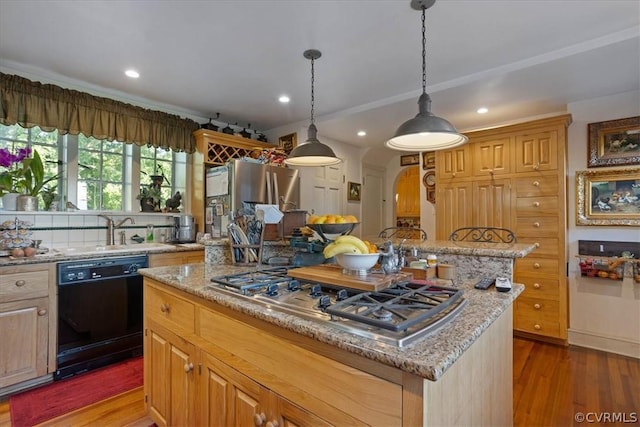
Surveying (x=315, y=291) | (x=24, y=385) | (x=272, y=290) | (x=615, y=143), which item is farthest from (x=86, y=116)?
(x=615, y=143)

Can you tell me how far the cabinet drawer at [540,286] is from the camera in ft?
9.66

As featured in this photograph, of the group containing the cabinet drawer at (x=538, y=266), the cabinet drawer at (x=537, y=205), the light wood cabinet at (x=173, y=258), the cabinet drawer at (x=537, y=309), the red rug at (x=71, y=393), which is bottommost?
the red rug at (x=71, y=393)

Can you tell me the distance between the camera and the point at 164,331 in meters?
1.56

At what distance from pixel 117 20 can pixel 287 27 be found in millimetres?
1057

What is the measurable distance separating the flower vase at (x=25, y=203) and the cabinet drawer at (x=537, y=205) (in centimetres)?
437

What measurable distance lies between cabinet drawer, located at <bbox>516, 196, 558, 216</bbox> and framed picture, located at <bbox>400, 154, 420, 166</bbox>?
98.8 inches

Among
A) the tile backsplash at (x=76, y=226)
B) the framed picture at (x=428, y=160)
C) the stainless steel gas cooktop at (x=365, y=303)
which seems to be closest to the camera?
the stainless steel gas cooktop at (x=365, y=303)

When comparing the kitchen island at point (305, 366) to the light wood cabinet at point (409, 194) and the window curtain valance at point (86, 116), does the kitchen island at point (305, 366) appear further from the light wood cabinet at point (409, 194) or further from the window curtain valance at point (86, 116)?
the light wood cabinet at point (409, 194)

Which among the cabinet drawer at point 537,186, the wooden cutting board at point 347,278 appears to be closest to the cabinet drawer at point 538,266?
the cabinet drawer at point 537,186

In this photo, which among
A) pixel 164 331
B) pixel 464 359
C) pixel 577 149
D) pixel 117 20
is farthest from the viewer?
pixel 577 149

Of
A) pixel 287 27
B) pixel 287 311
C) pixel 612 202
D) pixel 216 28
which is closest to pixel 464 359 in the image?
pixel 287 311

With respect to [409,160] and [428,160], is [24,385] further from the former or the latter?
[409,160]

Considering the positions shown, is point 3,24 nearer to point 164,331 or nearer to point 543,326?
point 164,331

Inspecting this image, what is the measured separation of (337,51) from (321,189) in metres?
2.20
